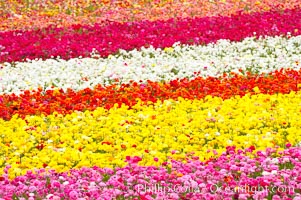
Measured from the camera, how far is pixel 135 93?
34.0ft

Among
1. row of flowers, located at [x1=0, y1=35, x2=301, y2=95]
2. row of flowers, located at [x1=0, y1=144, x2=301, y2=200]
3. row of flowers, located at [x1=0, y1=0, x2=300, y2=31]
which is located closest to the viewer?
row of flowers, located at [x1=0, y1=144, x2=301, y2=200]

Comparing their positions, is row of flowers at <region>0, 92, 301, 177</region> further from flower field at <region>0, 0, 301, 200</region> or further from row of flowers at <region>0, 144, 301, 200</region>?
row of flowers at <region>0, 144, 301, 200</region>

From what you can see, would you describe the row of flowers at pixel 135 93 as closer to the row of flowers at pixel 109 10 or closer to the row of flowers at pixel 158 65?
the row of flowers at pixel 158 65

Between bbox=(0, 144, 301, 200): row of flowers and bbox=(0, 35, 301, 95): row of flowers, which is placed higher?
bbox=(0, 35, 301, 95): row of flowers

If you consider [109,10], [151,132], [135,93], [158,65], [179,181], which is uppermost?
[109,10]

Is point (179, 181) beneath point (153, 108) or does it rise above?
beneath

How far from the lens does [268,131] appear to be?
7938 mm

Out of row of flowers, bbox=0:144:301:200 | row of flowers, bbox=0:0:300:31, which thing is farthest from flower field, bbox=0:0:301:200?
row of flowers, bbox=0:0:300:31

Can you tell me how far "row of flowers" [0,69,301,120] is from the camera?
9742mm

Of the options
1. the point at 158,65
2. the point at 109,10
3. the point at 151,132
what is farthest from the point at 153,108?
the point at 109,10

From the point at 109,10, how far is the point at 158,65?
9.26m

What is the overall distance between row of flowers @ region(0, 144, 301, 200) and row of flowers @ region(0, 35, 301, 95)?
485 centimetres

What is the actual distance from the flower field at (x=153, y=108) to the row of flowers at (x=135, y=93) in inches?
1.0

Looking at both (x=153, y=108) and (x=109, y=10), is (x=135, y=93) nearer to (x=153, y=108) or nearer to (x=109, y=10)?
(x=153, y=108)
